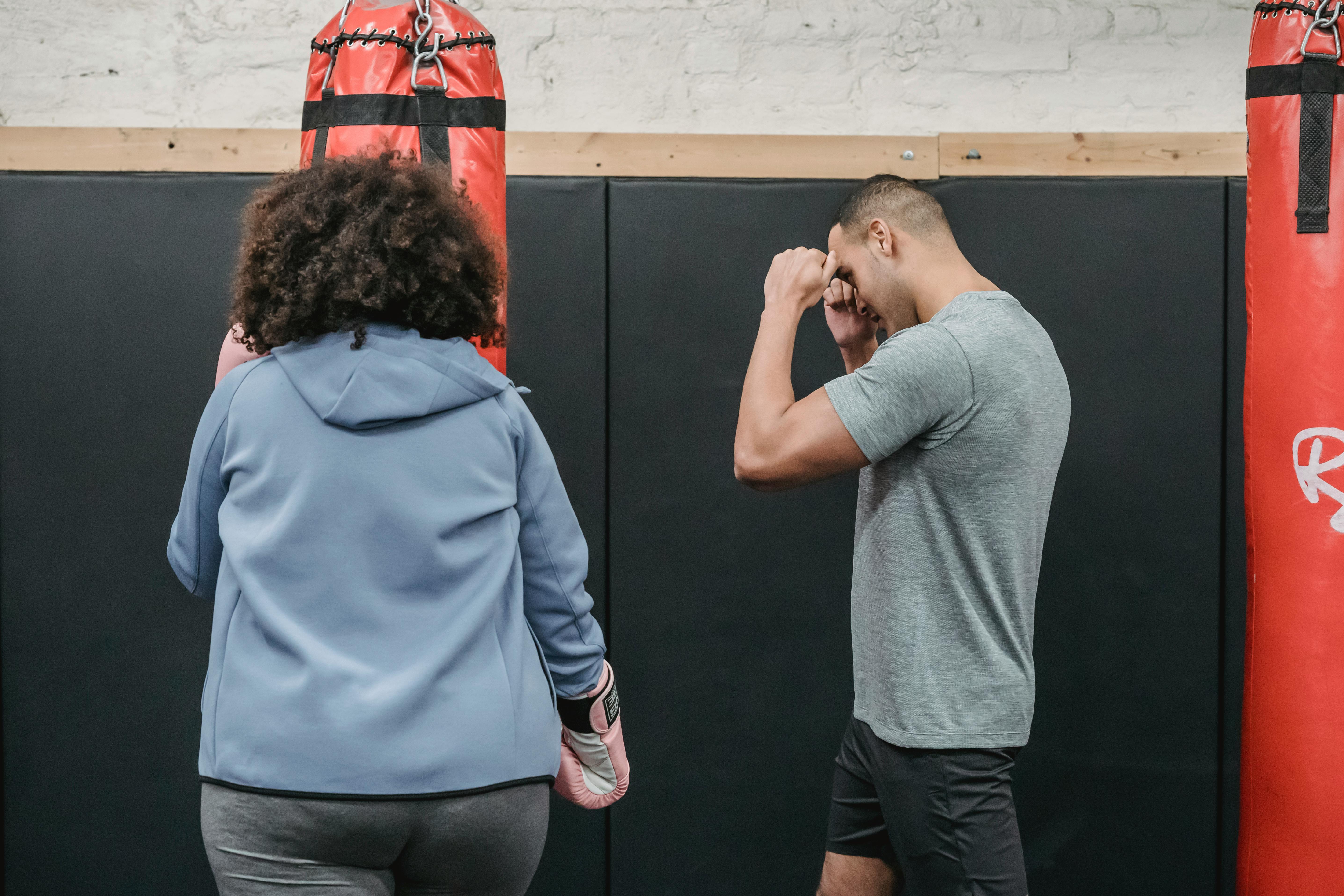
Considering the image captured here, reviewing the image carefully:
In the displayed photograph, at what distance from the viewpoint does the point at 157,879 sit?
2277 mm

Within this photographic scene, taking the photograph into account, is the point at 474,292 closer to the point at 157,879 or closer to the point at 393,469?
the point at 393,469

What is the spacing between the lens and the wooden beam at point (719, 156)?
229 cm

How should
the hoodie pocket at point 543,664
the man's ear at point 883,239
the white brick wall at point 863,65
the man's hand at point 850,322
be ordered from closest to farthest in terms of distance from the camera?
the hoodie pocket at point 543,664 < the man's ear at point 883,239 < the man's hand at point 850,322 < the white brick wall at point 863,65

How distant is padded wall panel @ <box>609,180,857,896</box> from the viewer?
2.28 m

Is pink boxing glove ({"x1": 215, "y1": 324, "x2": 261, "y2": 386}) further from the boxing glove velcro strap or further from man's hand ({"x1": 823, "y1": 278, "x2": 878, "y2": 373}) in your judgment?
man's hand ({"x1": 823, "y1": 278, "x2": 878, "y2": 373})

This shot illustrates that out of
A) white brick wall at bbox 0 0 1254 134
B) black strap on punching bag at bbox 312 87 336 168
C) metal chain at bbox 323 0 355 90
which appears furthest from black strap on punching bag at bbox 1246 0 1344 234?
black strap on punching bag at bbox 312 87 336 168

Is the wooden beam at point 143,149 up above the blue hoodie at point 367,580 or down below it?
above

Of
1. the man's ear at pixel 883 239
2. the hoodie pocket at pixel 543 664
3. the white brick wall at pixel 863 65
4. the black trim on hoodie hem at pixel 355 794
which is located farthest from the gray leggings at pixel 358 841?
the white brick wall at pixel 863 65

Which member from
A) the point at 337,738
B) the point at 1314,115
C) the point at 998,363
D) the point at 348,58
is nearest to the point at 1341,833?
the point at 998,363

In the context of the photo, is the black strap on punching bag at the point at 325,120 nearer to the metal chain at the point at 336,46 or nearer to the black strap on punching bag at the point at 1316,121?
the metal chain at the point at 336,46

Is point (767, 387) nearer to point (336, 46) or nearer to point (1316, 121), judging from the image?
point (336, 46)

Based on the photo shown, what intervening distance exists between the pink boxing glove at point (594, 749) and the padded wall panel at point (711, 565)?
3.25 ft

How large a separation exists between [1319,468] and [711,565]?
4.07ft

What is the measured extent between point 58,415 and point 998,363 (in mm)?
2079
